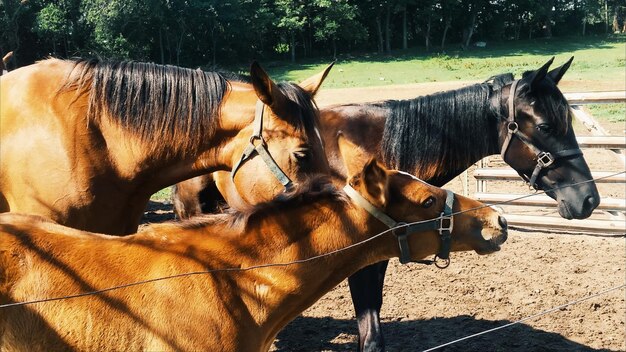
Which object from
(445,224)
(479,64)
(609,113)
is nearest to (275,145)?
(445,224)

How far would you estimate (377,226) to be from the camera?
2686mm

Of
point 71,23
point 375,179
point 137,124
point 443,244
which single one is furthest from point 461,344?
point 71,23

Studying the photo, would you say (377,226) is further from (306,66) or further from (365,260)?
(306,66)

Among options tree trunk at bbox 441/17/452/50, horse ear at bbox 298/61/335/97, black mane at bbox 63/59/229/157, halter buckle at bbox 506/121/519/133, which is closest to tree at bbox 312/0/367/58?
tree trunk at bbox 441/17/452/50

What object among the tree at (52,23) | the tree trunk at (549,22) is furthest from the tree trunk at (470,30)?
the tree at (52,23)

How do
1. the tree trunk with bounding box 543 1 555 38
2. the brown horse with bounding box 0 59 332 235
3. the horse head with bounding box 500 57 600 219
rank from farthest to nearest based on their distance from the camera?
the tree trunk with bounding box 543 1 555 38
the horse head with bounding box 500 57 600 219
the brown horse with bounding box 0 59 332 235

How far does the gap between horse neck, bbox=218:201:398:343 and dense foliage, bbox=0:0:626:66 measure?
26467 mm

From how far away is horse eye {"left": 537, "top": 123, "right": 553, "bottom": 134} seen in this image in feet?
15.0

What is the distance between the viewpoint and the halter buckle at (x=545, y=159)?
465cm

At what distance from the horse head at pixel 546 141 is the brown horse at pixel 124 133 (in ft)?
6.60

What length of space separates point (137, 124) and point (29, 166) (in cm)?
67

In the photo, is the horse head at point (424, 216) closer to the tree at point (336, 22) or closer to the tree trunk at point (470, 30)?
the tree at point (336, 22)

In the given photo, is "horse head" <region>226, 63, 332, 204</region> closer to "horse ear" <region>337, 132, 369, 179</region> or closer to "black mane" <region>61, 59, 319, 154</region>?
"black mane" <region>61, 59, 319, 154</region>

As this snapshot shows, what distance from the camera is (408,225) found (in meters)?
2.65
